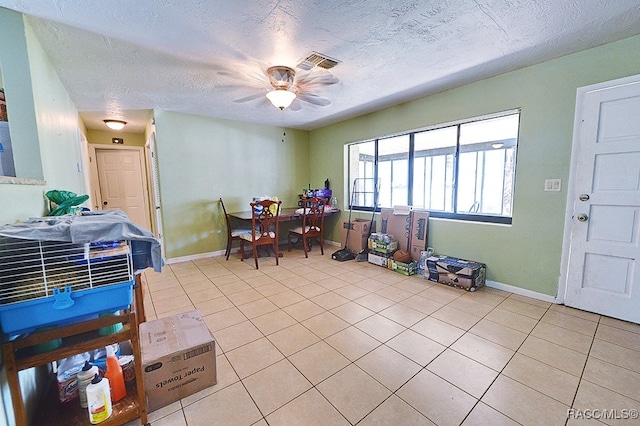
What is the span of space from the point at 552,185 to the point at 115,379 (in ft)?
12.2

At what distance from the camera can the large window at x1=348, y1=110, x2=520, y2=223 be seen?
2961mm

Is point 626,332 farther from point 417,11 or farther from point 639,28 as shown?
point 417,11

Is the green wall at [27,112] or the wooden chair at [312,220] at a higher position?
the green wall at [27,112]

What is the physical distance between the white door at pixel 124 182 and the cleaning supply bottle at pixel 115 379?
449cm

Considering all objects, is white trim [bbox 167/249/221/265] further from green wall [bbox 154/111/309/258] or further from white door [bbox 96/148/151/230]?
white door [bbox 96/148/151/230]

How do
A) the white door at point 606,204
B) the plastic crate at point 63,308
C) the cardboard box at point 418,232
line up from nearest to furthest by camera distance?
the plastic crate at point 63,308 < the white door at point 606,204 < the cardboard box at point 418,232

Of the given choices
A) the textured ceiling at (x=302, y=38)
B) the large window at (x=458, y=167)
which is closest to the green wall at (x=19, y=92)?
the textured ceiling at (x=302, y=38)

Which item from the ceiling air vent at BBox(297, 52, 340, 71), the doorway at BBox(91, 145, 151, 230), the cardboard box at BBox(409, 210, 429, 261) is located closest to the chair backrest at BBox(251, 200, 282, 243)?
the ceiling air vent at BBox(297, 52, 340, 71)

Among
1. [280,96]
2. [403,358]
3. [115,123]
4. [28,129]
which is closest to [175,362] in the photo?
[403,358]

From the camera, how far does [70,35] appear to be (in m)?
1.90

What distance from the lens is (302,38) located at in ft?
6.45

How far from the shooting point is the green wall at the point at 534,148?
2.25m

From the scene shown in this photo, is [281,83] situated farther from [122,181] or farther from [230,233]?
[122,181]

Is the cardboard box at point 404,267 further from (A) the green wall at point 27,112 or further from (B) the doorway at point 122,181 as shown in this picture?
(B) the doorway at point 122,181
